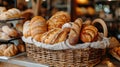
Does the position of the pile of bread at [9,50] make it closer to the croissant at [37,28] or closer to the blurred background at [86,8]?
the croissant at [37,28]

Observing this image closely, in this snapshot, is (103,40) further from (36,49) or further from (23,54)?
(23,54)

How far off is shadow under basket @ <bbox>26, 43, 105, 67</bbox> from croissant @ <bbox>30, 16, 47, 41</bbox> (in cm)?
7

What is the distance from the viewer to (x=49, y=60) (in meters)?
1.15

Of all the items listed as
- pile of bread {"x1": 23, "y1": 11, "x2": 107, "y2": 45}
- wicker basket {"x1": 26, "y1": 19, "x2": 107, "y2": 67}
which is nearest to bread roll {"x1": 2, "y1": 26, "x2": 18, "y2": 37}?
pile of bread {"x1": 23, "y1": 11, "x2": 107, "y2": 45}

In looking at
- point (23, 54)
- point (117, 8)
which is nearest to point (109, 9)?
point (117, 8)

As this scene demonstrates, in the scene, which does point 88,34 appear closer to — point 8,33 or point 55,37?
point 55,37

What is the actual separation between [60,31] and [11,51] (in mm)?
413

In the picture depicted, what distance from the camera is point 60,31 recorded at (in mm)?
1111

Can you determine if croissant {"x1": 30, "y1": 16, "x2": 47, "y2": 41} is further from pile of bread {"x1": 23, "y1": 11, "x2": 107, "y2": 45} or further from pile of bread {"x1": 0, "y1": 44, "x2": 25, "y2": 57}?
pile of bread {"x1": 0, "y1": 44, "x2": 25, "y2": 57}

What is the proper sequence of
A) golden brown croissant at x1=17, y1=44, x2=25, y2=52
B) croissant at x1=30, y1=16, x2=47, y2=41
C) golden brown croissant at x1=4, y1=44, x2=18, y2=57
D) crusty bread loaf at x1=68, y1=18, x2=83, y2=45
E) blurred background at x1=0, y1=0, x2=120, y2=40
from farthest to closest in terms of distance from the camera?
blurred background at x1=0, y1=0, x2=120, y2=40 < golden brown croissant at x1=17, y1=44, x2=25, y2=52 < golden brown croissant at x1=4, y1=44, x2=18, y2=57 < croissant at x1=30, y1=16, x2=47, y2=41 < crusty bread loaf at x1=68, y1=18, x2=83, y2=45

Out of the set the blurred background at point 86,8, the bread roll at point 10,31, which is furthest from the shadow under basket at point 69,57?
the blurred background at point 86,8

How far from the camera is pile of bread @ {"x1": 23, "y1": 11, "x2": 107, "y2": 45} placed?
1.06 m

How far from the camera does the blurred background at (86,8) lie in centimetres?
412

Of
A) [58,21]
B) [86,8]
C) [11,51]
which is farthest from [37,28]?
[86,8]
